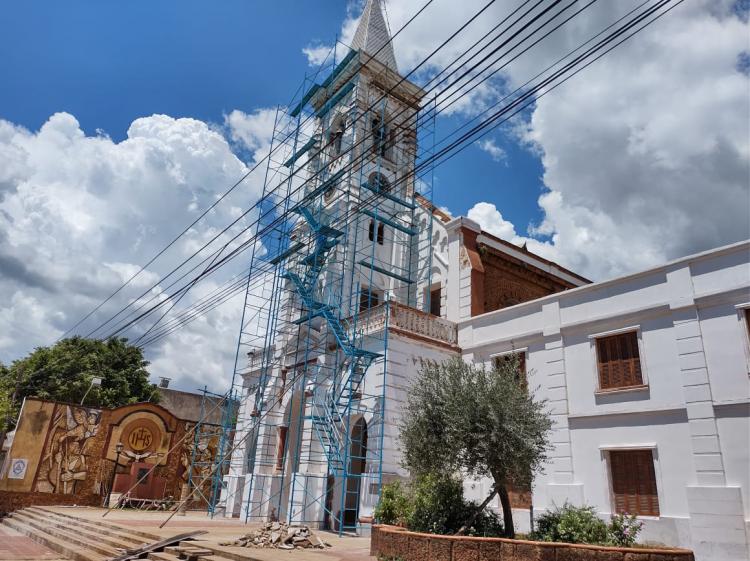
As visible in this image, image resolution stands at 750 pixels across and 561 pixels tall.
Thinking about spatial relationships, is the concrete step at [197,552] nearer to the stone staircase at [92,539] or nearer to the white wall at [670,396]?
the stone staircase at [92,539]

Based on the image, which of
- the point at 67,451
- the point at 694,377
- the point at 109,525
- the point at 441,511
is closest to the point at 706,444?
the point at 694,377

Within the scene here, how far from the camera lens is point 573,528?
10.5 m

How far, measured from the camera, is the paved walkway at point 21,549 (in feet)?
43.1

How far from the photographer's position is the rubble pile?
11.9m

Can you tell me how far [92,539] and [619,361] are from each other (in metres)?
15.9

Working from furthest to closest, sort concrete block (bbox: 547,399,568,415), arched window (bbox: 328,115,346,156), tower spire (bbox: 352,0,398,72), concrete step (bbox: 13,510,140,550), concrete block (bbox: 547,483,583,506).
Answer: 1. tower spire (bbox: 352,0,398,72)
2. arched window (bbox: 328,115,346,156)
3. concrete block (bbox: 547,399,568,415)
4. concrete block (bbox: 547,483,583,506)
5. concrete step (bbox: 13,510,140,550)

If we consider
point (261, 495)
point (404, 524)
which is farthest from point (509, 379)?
point (261, 495)

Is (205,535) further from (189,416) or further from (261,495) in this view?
(189,416)

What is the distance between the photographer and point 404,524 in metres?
12.3

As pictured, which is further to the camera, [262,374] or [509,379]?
[262,374]

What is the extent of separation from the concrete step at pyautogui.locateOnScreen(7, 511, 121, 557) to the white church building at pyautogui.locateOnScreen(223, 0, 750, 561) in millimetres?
5753

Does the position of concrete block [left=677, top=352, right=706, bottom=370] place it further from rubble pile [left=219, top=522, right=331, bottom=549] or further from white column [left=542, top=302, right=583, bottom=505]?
rubble pile [left=219, top=522, right=331, bottom=549]

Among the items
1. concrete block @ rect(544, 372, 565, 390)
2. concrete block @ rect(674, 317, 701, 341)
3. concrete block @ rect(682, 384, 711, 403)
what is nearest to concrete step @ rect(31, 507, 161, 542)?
concrete block @ rect(544, 372, 565, 390)

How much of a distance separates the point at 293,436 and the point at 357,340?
5105 millimetres
